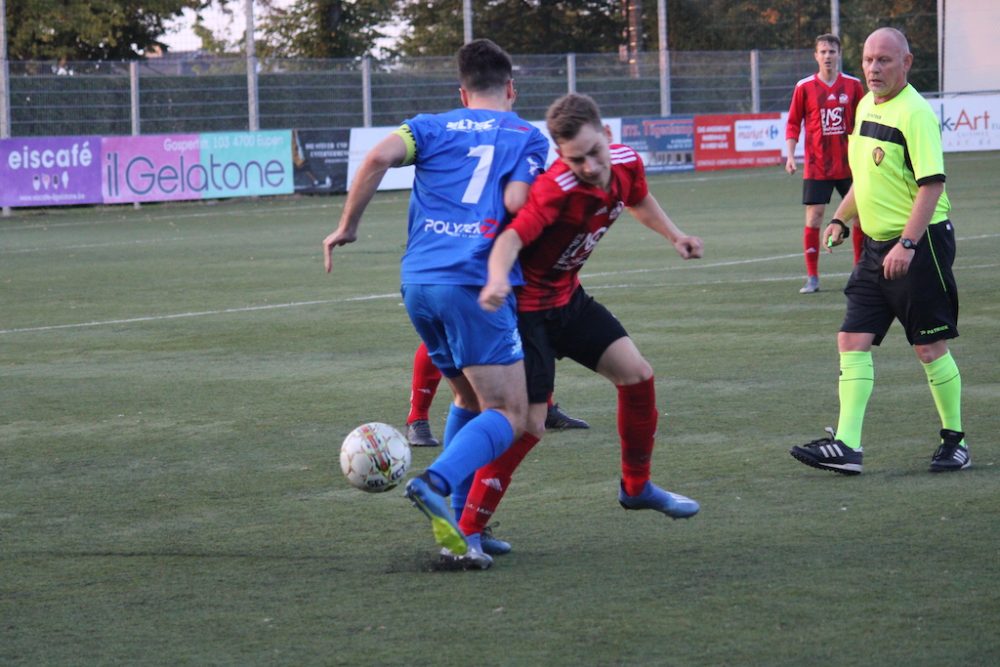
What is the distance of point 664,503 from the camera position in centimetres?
604

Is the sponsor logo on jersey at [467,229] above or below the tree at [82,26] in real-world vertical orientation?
below

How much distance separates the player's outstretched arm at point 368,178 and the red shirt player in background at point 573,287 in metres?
0.48

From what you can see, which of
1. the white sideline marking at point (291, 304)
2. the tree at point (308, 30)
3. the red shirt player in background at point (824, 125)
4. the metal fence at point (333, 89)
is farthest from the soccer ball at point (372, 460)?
the tree at point (308, 30)

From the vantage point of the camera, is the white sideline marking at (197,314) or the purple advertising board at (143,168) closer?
the white sideline marking at (197,314)

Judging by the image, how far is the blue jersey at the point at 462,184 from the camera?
571 centimetres

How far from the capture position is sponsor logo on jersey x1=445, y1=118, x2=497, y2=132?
228 inches

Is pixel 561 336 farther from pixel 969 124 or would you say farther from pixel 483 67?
pixel 969 124

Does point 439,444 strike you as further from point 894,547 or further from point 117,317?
point 117,317

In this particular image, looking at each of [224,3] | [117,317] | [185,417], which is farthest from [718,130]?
[185,417]

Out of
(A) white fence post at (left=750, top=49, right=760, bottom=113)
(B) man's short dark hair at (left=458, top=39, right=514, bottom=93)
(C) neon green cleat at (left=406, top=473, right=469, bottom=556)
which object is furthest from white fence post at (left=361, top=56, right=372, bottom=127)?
(C) neon green cleat at (left=406, top=473, right=469, bottom=556)

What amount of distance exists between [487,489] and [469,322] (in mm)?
594

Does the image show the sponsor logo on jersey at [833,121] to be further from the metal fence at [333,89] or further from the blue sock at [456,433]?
the metal fence at [333,89]

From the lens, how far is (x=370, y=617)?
5008 millimetres

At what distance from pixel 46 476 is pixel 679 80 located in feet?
108
